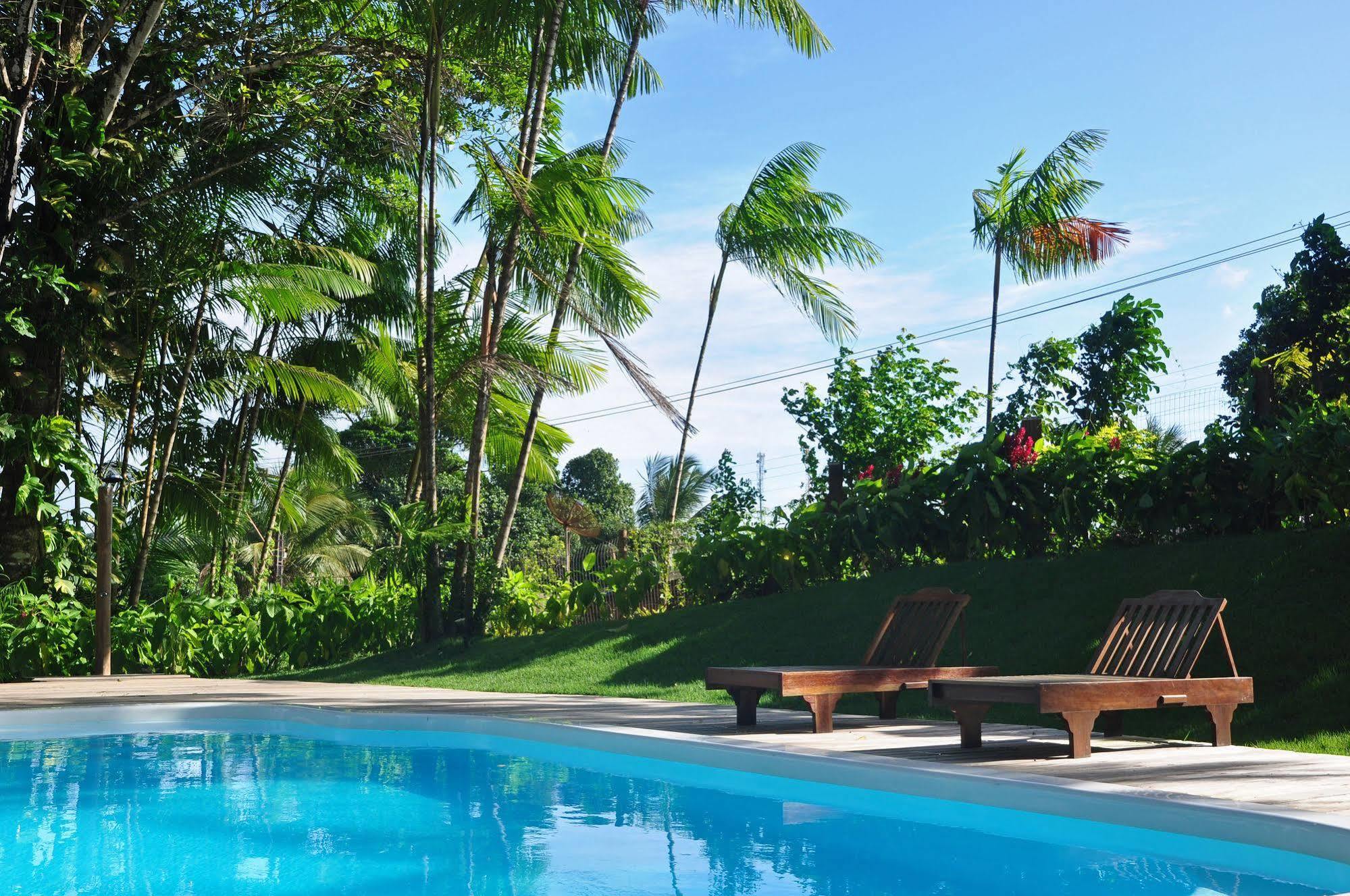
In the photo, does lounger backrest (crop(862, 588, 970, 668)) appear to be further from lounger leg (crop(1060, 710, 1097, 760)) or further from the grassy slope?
lounger leg (crop(1060, 710, 1097, 760))

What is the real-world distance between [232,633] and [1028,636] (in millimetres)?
9180

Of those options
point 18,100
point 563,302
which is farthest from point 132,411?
point 563,302

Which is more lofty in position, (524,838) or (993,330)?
(993,330)

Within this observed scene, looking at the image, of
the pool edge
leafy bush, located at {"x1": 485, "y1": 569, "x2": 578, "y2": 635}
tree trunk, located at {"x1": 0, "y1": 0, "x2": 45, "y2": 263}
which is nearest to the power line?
leafy bush, located at {"x1": 485, "y1": 569, "x2": 578, "y2": 635}

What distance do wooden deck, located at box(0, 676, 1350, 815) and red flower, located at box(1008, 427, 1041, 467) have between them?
119 inches

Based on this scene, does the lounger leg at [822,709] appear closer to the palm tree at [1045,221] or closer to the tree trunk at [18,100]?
the tree trunk at [18,100]

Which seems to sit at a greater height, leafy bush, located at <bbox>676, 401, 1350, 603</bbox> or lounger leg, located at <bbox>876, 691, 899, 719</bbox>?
leafy bush, located at <bbox>676, 401, 1350, 603</bbox>

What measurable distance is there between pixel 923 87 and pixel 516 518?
61.8 ft

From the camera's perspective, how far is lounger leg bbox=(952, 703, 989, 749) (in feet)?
18.0

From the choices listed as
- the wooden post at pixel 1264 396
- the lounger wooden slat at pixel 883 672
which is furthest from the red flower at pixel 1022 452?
the lounger wooden slat at pixel 883 672

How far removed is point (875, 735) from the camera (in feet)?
20.9

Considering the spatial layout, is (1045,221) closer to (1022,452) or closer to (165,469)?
(1022,452)

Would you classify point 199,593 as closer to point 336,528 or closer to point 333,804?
point 333,804

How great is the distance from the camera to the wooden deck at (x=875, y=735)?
14.8 ft
